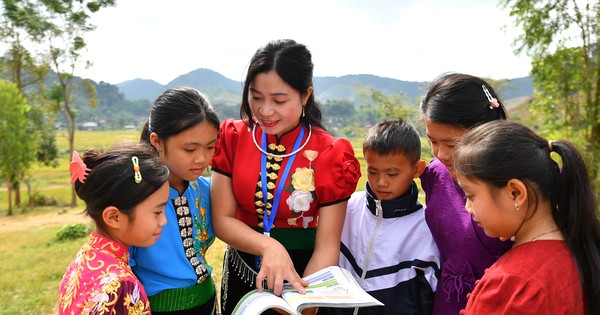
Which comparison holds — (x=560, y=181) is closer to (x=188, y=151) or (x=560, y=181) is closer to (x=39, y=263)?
(x=188, y=151)

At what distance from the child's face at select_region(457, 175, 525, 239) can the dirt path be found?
13715 mm

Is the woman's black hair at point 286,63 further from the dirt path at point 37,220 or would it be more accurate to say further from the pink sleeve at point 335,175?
the dirt path at point 37,220

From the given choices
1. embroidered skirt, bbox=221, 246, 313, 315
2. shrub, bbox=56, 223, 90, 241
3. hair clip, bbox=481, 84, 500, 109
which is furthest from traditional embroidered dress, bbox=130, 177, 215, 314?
shrub, bbox=56, 223, 90, 241

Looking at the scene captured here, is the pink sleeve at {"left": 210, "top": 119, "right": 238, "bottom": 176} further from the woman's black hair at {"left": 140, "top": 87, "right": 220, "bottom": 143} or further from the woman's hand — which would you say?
the woman's hand

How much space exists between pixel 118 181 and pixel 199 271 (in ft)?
1.78

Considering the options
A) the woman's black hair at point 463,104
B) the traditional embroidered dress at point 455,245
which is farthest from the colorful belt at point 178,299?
the woman's black hair at point 463,104

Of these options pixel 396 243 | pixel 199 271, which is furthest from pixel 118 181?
pixel 396 243

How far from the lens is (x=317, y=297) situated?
5.09 ft

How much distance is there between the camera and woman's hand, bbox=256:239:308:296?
1.67m

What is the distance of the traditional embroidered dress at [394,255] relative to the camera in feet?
6.58

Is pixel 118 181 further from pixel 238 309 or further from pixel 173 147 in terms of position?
pixel 238 309

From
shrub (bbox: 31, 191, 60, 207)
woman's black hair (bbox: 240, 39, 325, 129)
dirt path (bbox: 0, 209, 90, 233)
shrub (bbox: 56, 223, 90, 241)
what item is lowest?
shrub (bbox: 31, 191, 60, 207)

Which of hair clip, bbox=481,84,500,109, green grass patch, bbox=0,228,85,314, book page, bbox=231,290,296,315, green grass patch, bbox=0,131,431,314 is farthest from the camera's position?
green grass patch, bbox=0,228,85,314

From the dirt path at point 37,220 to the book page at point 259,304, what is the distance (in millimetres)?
13265
